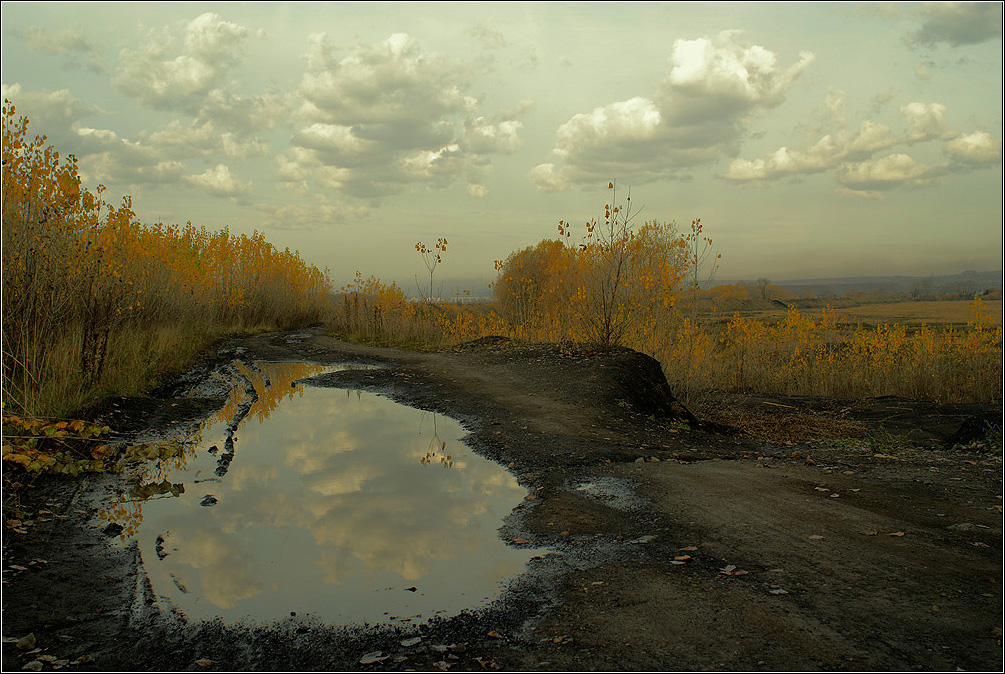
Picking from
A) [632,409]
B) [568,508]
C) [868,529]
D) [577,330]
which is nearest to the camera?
[868,529]

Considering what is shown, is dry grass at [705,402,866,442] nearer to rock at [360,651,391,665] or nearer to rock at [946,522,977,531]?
rock at [946,522,977,531]

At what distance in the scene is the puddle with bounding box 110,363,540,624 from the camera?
131 inches

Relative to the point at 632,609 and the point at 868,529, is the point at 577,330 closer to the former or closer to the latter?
the point at 868,529

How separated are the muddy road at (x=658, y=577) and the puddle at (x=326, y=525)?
0.53 ft

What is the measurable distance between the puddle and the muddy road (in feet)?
0.53

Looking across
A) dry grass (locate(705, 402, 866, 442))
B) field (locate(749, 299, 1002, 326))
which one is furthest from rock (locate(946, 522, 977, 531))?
field (locate(749, 299, 1002, 326))

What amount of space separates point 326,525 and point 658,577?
2278 mm

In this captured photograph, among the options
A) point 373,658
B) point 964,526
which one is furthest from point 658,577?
point 964,526

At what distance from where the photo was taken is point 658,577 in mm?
3465

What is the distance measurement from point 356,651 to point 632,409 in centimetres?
623

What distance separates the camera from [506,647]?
9.16ft

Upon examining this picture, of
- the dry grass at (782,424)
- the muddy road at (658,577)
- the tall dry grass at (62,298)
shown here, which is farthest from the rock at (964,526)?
the tall dry grass at (62,298)

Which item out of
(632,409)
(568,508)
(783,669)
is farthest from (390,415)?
(783,669)

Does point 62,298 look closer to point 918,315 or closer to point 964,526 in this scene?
point 964,526
